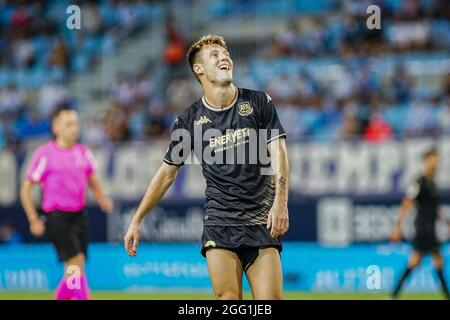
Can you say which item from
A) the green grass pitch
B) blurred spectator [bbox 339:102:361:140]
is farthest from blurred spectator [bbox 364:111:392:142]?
the green grass pitch

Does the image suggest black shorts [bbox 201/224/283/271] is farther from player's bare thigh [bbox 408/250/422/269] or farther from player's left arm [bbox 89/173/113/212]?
player's bare thigh [bbox 408/250/422/269]

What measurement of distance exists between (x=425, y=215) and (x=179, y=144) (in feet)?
22.8

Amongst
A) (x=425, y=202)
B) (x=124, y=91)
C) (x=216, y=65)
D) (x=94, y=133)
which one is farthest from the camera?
(x=124, y=91)

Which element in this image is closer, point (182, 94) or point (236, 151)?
point (236, 151)

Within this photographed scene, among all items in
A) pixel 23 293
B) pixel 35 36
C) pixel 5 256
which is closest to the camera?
pixel 23 293

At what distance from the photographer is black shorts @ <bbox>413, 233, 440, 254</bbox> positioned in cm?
1373

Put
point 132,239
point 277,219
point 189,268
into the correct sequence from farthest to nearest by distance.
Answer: point 189,268
point 132,239
point 277,219

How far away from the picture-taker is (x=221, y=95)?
7707 millimetres

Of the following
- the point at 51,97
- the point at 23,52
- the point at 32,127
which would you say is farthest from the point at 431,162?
the point at 23,52

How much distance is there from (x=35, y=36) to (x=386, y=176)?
11.6 meters

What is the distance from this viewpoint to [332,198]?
17.3 metres

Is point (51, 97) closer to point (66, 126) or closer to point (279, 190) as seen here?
point (66, 126)
